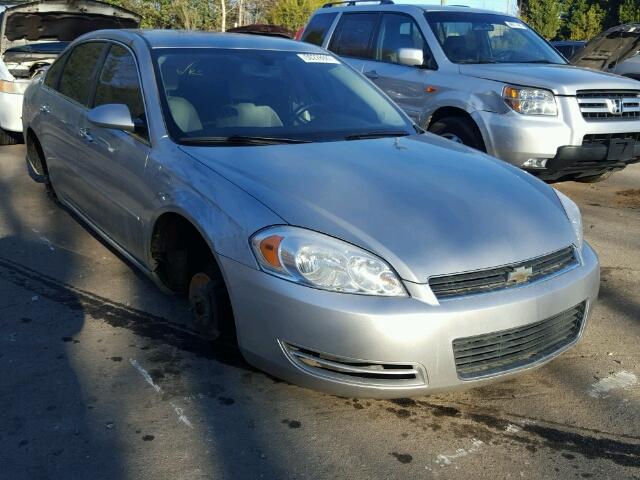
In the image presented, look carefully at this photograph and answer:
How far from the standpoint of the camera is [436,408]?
3.07m

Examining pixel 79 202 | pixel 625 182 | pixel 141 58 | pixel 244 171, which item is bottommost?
pixel 625 182

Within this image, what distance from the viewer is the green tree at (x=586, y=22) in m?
38.5

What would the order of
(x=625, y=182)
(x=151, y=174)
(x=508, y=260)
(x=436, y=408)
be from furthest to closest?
(x=625, y=182), (x=151, y=174), (x=436, y=408), (x=508, y=260)

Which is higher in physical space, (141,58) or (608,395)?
(141,58)

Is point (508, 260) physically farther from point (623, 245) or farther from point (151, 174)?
point (623, 245)

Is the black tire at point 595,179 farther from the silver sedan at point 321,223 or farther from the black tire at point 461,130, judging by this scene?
A: the silver sedan at point 321,223

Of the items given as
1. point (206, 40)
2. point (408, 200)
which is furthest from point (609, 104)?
point (408, 200)

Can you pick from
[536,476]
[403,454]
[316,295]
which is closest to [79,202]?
[316,295]

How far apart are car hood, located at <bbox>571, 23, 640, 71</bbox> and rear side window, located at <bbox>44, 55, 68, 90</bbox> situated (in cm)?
687

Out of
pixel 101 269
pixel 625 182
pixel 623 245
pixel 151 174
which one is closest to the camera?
pixel 151 174

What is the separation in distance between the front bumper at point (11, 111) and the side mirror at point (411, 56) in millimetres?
4401

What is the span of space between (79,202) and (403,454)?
3074mm

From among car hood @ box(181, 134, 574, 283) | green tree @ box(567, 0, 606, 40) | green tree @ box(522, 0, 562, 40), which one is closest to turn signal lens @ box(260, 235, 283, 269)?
car hood @ box(181, 134, 574, 283)

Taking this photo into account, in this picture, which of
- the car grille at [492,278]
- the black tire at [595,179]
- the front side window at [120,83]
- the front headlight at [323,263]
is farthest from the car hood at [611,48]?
the front headlight at [323,263]
